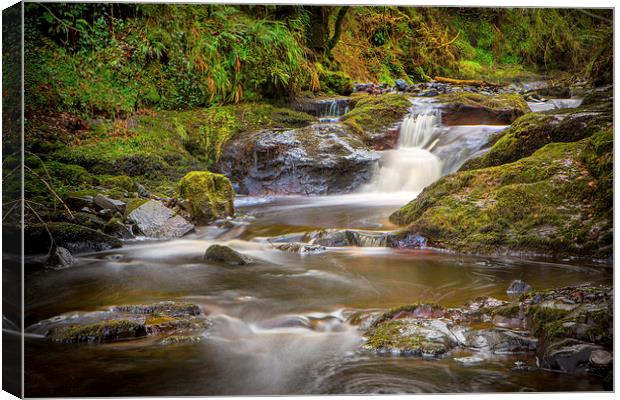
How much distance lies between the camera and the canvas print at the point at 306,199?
3512 mm

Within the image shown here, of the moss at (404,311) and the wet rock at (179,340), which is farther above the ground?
the moss at (404,311)

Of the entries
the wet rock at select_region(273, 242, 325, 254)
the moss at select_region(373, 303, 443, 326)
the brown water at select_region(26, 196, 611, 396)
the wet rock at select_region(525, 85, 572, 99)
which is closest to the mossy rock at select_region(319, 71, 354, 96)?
the brown water at select_region(26, 196, 611, 396)

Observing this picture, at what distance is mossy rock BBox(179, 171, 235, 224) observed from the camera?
3.90m

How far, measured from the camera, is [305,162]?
4176 millimetres

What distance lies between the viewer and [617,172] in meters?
3.94

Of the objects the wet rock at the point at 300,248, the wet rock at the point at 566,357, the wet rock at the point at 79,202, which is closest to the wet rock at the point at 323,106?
the wet rock at the point at 300,248

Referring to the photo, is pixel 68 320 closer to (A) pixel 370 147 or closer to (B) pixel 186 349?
(B) pixel 186 349

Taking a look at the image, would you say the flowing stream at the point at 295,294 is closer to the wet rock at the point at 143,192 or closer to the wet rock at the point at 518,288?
the wet rock at the point at 518,288

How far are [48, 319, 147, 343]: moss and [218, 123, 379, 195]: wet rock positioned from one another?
1.10 meters

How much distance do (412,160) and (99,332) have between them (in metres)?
2.19

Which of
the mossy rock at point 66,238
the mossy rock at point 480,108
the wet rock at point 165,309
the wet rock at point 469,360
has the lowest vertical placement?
the wet rock at point 469,360

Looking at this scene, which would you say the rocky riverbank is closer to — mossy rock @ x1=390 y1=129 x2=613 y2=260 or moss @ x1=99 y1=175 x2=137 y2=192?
mossy rock @ x1=390 y1=129 x2=613 y2=260

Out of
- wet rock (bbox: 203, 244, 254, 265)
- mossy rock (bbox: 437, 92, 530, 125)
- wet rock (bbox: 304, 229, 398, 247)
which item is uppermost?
mossy rock (bbox: 437, 92, 530, 125)

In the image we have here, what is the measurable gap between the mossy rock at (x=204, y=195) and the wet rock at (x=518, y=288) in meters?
1.82
